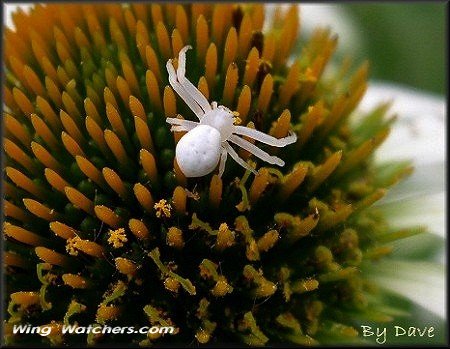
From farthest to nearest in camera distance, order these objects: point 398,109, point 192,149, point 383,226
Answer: point 398,109 → point 383,226 → point 192,149

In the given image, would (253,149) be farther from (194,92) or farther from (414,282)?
(414,282)

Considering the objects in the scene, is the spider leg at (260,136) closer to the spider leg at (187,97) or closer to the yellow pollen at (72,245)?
the spider leg at (187,97)

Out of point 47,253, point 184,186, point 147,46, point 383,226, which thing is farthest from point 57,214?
point 383,226

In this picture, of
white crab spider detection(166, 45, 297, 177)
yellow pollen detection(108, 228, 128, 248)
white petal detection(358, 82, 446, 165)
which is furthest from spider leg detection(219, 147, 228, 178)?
white petal detection(358, 82, 446, 165)

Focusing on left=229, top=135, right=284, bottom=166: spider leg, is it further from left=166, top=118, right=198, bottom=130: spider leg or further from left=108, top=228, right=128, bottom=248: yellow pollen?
left=108, top=228, right=128, bottom=248: yellow pollen

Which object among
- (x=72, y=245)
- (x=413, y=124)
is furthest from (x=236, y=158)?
(x=413, y=124)

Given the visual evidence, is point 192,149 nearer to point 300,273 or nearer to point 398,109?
point 300,273

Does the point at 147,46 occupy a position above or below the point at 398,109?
below
